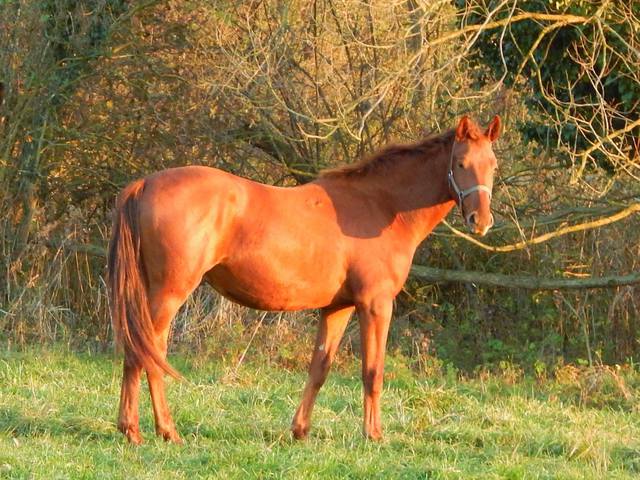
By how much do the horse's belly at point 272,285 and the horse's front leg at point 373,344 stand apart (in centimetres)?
24

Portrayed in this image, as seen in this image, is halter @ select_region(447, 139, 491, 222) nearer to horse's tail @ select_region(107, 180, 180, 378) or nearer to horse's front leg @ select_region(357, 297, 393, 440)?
horse's front leg @ select_region(357, 297, 393, 440)

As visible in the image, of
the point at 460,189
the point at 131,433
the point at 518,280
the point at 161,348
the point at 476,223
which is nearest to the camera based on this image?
the point at 131,433

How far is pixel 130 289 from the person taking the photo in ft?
20.1

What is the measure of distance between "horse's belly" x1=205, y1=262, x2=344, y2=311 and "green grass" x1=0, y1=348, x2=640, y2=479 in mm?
784

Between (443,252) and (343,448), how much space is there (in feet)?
21.3

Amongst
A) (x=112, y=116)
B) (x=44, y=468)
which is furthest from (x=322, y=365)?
(x=112, y=116)

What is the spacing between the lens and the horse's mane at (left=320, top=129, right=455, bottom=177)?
274 inches

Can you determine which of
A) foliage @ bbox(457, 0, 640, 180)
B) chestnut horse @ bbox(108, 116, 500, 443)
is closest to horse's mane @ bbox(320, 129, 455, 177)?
chestnut horse @ bbox(108, 116, 500, 443)

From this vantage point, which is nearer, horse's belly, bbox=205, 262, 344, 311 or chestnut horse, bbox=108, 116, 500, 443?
chestnut horse, bbox=108, 116, 500, 443

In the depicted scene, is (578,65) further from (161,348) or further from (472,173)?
(161,348)

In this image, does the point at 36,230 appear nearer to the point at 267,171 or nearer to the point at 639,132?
the point at 267,171

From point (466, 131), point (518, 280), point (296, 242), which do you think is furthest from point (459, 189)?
point (518, 280)

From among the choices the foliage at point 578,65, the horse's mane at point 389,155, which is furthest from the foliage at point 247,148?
the horse's mane at point 389,155

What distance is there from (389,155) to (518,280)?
4.43 metres
